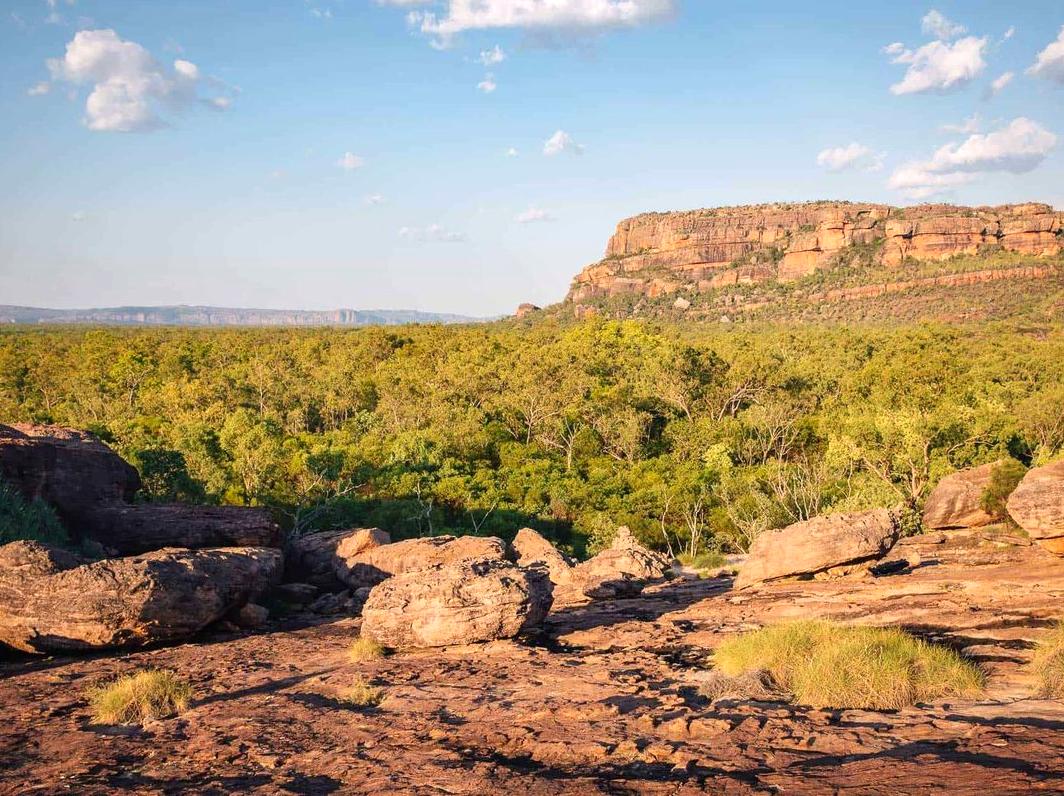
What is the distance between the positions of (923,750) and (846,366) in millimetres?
48618

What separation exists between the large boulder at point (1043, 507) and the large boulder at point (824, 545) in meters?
2.71

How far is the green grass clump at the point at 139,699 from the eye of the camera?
11430 millimetres

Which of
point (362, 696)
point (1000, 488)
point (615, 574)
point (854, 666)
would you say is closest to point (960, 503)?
point (1000, 488)

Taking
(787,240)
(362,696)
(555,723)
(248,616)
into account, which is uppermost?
(787,240)

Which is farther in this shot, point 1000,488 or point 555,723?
point 1000,488

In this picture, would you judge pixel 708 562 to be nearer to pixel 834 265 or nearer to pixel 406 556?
pixel 406 556

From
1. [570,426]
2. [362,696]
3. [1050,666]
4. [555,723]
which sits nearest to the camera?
[555,723]

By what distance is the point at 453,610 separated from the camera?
15133mm

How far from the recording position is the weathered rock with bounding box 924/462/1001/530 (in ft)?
86.6

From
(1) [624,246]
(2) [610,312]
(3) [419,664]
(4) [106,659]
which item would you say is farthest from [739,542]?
(1) [624,246]

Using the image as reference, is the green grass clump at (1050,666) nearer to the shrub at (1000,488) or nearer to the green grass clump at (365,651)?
the green grass clump at (365,651)

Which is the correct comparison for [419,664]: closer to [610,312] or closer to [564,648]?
[564,648]

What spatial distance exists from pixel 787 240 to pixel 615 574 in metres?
145

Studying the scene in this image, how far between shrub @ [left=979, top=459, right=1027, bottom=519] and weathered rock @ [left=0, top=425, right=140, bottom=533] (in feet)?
87.0
